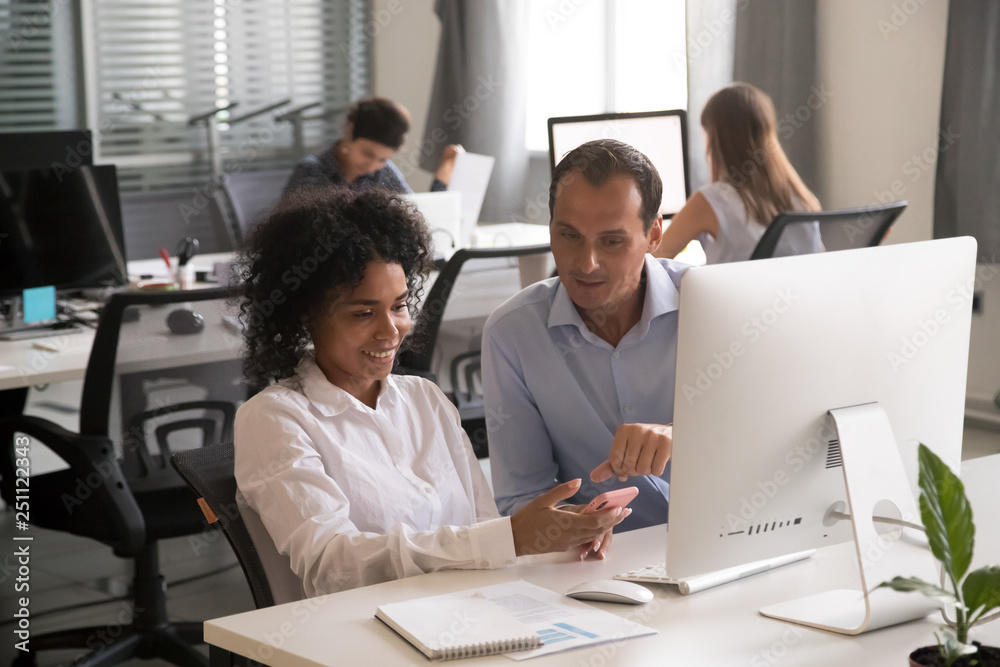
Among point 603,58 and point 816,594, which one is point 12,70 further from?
point 816,594

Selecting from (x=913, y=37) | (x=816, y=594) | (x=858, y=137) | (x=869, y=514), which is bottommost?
(x=816, y=594)

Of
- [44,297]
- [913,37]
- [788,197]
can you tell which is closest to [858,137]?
[913,37]

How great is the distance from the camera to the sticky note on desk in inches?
108

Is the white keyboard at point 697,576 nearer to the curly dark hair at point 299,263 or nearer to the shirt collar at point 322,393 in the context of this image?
the shirt collar at point 322,393

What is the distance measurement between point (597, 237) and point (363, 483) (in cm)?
54

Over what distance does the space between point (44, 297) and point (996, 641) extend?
2.44 metres

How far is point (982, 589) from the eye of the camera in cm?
84

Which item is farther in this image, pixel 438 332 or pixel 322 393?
pixel 438 332

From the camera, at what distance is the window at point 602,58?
5.37 m

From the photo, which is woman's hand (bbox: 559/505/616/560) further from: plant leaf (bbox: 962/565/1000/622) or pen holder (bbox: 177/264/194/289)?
pen holder (bbox: 177/264/194/289)

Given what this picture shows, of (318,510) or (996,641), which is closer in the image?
(996,641)

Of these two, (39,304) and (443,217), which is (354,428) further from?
(443,217)

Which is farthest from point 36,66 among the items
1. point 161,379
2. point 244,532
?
point 244,532

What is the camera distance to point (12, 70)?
5582mm
